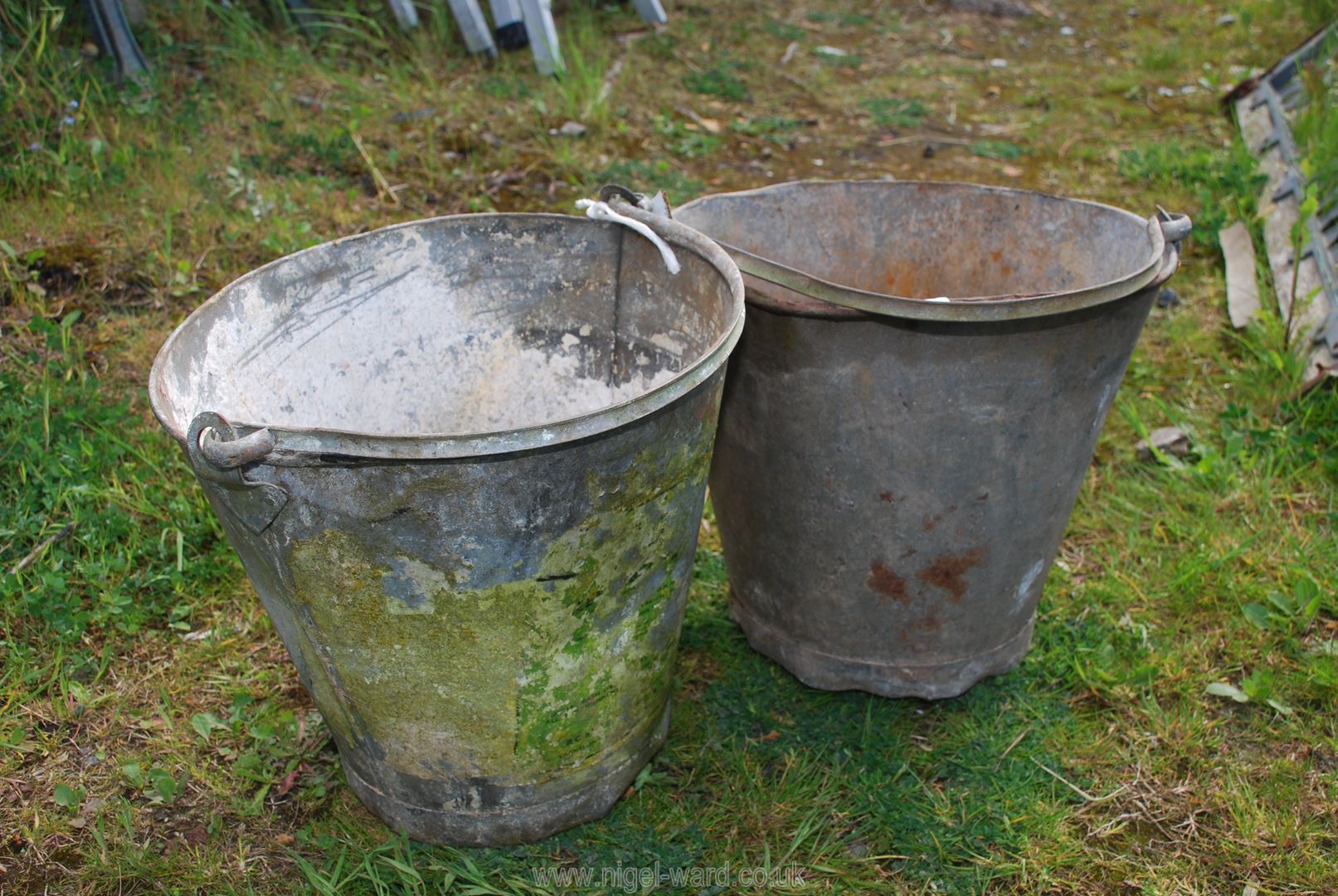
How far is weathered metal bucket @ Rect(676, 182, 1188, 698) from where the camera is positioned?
172cm

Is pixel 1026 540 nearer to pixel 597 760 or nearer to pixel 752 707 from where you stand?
pixel 752 707

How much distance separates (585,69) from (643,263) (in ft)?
9.12

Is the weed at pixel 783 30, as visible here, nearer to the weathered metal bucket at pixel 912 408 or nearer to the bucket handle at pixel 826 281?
the weathered metal bucket at pixel 912 408

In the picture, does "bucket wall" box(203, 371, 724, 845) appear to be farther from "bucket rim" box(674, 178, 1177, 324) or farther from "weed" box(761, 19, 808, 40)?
"weed" box(761, 19, 808, 40)

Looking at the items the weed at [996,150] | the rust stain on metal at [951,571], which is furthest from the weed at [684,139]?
the rust stain on metal at [951,571]

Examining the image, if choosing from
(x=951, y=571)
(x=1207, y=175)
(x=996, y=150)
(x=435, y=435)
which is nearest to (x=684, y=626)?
(x=951, y=571)

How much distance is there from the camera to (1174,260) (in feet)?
6.21

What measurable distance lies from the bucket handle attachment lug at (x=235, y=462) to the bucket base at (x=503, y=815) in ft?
2.25

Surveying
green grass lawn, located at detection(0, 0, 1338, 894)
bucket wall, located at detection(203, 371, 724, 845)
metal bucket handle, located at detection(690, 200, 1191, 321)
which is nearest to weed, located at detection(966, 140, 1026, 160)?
green grass lawn, located at detection(0, 0, 1338, 894)

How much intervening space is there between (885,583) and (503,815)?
83 centimetres

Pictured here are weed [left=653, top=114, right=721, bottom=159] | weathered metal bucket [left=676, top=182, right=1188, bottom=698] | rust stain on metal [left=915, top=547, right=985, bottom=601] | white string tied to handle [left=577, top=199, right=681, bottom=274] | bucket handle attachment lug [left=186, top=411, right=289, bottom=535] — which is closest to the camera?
bucket handle attachment lug [left=186, top=411, right=289, bottom=535]

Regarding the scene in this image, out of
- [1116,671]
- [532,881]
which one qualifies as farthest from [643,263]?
[1116,671]

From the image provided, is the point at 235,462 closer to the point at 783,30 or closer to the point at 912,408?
the point at 912,408

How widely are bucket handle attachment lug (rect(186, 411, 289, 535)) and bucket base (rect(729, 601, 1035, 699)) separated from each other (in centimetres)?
116
